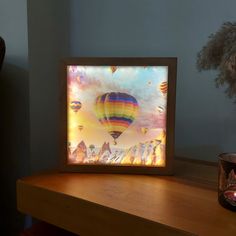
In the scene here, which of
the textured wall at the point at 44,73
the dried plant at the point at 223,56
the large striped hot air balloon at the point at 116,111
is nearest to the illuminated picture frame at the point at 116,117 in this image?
the large striped hot air balloon at the point at 116,111

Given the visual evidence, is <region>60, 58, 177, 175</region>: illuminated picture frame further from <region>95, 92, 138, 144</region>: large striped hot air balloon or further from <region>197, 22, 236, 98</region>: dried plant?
<region>197, 22, 236, 98</region>: dried plant

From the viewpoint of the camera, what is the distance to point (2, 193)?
1.21m

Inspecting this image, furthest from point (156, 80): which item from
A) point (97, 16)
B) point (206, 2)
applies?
point (97, 16)

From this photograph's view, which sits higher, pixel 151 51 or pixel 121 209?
pixel 151 51

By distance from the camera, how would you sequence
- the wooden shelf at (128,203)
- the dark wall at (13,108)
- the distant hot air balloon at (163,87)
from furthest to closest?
the dark wall at (13,108)
the distant hot air balloon at (163,87)
the wooden shelf at (128,203)

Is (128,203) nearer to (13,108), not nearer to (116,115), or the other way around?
(116,115)

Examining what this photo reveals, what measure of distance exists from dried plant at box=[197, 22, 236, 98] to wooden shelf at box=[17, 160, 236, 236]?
0.82 ft

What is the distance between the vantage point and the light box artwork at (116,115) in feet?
2.74

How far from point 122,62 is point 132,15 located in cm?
38

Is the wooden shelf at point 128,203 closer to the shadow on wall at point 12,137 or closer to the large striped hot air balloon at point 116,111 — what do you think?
the large striped hot air balloon at point 116,111

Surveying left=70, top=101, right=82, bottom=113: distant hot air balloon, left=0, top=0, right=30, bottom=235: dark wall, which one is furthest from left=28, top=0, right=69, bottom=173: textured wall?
left=70, top=101, right=82, bottom=113: distant hot air balloon

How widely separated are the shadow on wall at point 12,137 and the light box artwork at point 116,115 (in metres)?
0.32

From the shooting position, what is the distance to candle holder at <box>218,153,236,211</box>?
61cm

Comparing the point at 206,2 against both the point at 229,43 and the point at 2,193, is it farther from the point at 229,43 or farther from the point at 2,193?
the point at 2,193
